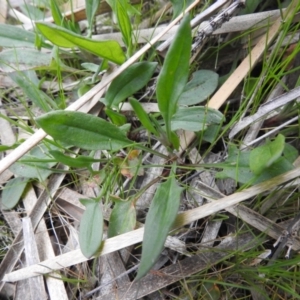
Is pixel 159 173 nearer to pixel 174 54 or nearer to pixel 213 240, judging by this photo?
pixel 213 240

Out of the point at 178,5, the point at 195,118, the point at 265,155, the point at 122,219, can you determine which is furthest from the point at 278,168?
the point at 178,5

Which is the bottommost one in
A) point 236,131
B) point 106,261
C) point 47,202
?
point 106,261

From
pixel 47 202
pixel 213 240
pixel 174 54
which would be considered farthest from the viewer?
pixel 47 202

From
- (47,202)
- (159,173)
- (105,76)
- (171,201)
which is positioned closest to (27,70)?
(105,76)

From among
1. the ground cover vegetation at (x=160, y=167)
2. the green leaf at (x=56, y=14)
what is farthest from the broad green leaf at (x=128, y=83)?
the green leaf at (x=56, y=14)

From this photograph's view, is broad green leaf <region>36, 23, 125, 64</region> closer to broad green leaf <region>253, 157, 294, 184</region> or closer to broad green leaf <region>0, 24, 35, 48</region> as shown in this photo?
broad green leaf <region>0, 24, 35, 48</region>
